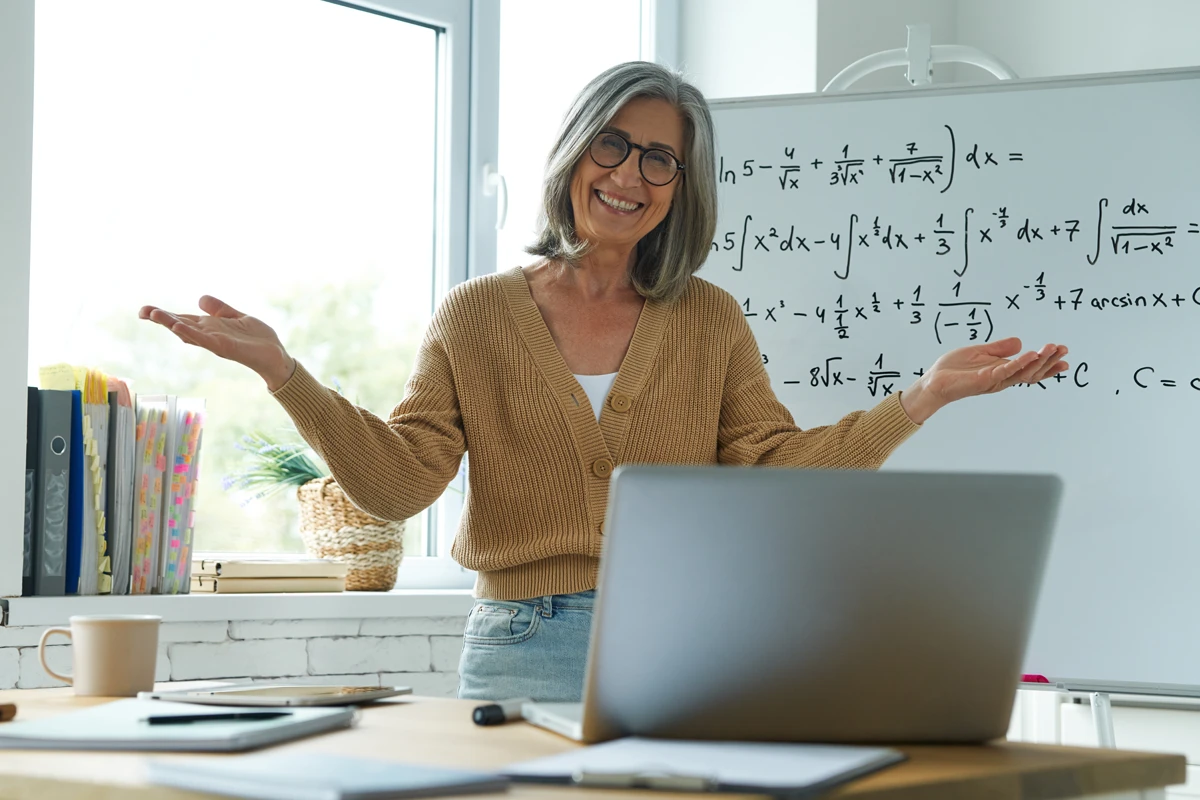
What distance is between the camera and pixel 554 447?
1677 millimetres

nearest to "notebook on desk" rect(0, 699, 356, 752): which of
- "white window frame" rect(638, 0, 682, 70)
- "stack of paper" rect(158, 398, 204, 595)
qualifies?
"stack of paper" rect(158, 398, 204, 595)

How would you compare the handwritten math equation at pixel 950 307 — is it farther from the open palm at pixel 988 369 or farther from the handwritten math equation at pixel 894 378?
the open palm at pixel 988 369

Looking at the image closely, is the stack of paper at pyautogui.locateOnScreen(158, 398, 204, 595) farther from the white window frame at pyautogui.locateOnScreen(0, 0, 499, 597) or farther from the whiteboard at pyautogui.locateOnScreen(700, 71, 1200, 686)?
the whiteboard at pyautogui.locateOnScreen(700, 71, 1200, 686)

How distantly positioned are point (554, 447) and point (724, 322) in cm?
34

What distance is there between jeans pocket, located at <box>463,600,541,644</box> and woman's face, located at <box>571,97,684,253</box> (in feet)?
1.81

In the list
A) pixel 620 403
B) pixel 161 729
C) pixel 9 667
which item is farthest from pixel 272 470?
pixel 161 729

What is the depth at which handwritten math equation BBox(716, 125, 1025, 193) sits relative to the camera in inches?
82.0

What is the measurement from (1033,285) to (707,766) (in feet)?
4.96

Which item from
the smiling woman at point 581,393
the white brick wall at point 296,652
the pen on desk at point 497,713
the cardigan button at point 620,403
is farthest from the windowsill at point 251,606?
the pen on desk at point 497,713

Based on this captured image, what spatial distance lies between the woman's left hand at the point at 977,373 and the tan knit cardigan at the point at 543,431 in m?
0.04

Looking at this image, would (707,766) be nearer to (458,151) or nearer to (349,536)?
(349,536)

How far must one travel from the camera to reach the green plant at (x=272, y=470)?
2.37m

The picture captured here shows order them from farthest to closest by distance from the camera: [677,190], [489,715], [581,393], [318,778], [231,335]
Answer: [677,190] < [581,393] < [231,335] < [489,715] < [318,778]

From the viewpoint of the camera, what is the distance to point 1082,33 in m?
2.64
